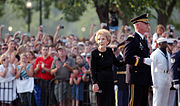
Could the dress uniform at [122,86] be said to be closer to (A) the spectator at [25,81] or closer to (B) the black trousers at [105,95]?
(A) the spectator at [25,81]

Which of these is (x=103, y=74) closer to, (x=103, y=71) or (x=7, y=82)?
(x=103, y=71)

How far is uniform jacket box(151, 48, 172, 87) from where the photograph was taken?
1285cm

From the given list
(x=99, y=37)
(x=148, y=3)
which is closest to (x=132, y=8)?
(x=148, y=3)

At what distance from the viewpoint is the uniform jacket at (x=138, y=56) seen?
407 inches

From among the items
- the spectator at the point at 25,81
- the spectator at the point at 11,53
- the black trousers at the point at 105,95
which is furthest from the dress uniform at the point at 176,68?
the spectator at the point at 11,53

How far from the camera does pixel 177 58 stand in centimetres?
1239

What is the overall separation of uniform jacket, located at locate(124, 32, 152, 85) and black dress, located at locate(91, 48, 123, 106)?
41 cm

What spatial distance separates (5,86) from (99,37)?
18.5 ft

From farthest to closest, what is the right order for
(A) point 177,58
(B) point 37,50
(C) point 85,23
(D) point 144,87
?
(C) point 85,23 < (B) point 37,50 < (A) point 177,58 < (D) point 144,87

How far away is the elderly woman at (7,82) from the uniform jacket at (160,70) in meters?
4.62

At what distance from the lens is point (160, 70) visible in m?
12.9

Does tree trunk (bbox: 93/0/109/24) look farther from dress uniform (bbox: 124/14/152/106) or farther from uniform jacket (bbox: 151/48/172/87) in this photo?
dress uniform (bbox: 124/14/152/106)

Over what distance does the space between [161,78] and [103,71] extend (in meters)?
2.79

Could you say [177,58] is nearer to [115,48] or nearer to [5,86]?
[115,48]
